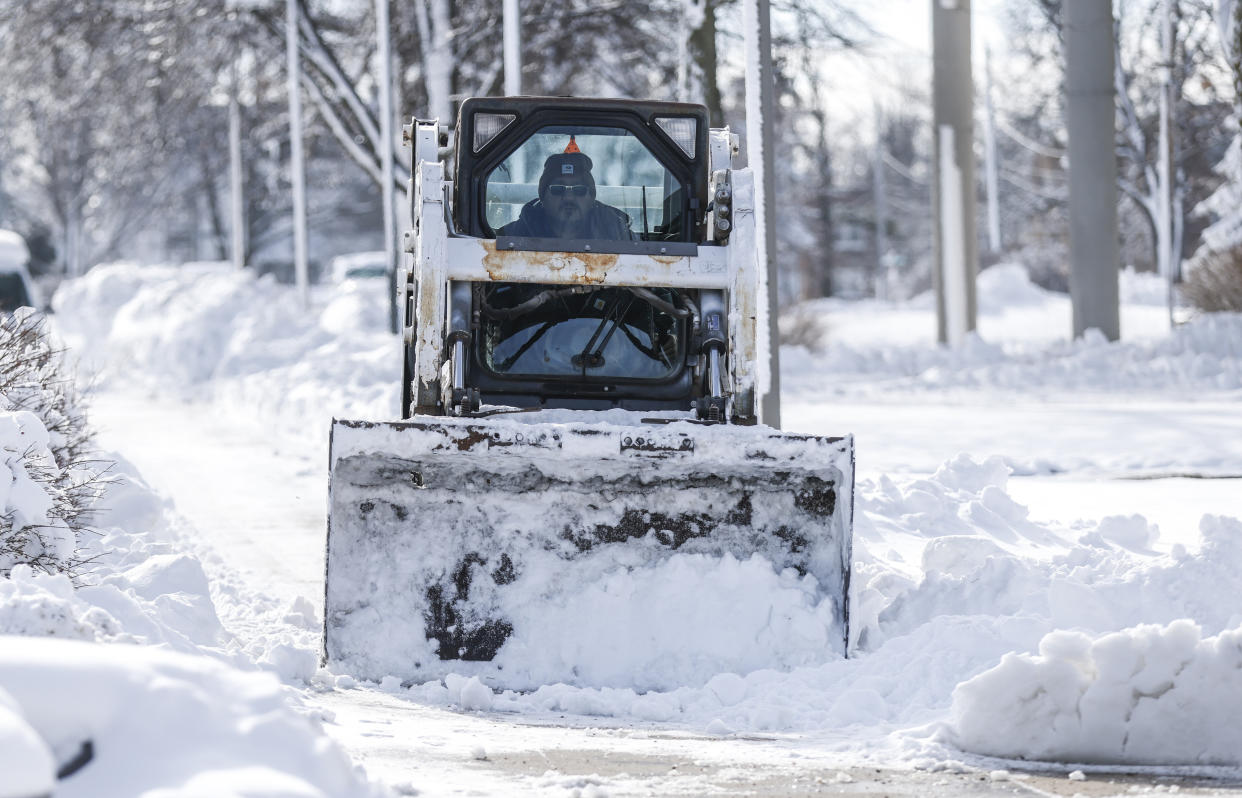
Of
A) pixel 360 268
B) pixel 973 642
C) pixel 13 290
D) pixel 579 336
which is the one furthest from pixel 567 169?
pixel 360 268

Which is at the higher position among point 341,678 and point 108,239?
point 108,239

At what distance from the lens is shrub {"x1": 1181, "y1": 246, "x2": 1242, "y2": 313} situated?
24094 millimetres

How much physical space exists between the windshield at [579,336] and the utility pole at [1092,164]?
1629 cm

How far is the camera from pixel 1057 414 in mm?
16453

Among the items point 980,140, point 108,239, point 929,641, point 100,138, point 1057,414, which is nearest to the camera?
point 929,641

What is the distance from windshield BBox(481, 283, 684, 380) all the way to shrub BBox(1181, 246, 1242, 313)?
17733mm

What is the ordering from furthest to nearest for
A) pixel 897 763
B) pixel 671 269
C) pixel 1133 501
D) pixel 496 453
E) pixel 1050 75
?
pixel 1050 75 → pixel 1133 501 → pixel 671 269 → pixel 496 453 → pixel 897 763

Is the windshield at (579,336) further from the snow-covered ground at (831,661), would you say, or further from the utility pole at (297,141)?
the utility pole at (297,141)

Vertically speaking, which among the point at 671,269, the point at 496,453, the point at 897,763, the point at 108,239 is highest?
the point at 108,239

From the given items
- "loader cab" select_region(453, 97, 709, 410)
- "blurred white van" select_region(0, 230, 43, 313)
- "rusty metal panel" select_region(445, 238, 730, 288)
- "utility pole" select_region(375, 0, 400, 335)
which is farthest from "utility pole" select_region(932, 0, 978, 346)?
"rusty metal panel" select_region(445, 238, 730, 288)

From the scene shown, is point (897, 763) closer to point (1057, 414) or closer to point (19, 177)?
point (1057, 414)

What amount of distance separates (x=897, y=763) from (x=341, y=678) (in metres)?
2.19

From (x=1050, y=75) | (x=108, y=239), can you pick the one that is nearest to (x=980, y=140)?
(x=1050, y=75)

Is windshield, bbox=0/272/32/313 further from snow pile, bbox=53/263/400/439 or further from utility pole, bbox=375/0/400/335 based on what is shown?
utility pole, bbox=375/0/400/335
